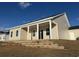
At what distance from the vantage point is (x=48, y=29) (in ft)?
77.7

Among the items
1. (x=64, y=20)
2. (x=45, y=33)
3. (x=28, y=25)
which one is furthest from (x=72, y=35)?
(x=28, y=25)

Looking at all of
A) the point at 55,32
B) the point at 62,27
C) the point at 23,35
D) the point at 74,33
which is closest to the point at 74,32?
the point at 74,33

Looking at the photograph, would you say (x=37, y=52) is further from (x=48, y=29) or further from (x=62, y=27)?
(x=48, y=29)

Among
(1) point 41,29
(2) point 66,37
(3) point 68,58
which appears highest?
(1) point 41,29

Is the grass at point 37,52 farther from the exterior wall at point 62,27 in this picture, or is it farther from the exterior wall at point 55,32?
the exterior wall at point 62,27

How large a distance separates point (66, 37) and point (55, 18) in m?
4.02

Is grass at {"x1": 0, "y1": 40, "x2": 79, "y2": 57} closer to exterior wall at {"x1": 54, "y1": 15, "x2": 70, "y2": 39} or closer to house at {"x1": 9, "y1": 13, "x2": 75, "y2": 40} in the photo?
house at {"x1": 9, "y1": 13, "x2": 75, "y2": 40}

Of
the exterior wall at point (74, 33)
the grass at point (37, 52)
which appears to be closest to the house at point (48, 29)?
the exterior wall at point (74, 33)

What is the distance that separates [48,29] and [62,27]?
256cm

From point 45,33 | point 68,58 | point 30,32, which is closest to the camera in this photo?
point 68,58

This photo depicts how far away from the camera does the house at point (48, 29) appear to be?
69.1 ft

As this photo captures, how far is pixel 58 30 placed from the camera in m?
21.4

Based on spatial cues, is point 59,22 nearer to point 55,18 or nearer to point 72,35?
point 55,18

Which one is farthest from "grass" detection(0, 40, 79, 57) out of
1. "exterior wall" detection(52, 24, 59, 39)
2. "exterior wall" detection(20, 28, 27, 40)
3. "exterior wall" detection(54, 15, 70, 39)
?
"exterior wall" detection(20, 28, 27, 40)
